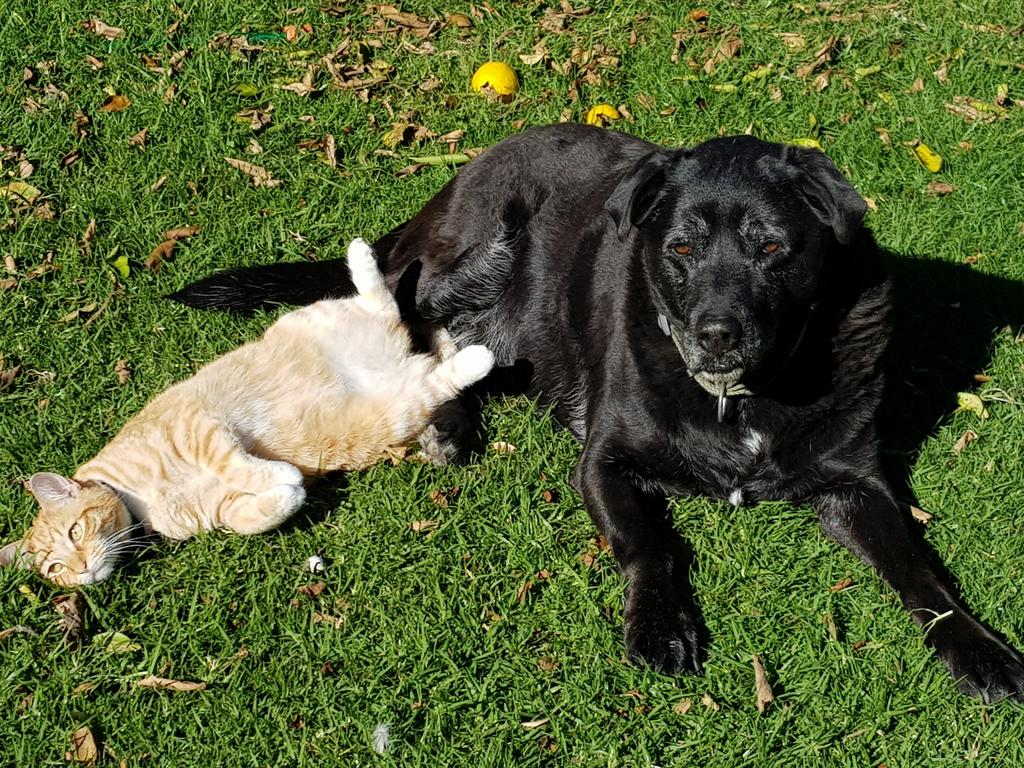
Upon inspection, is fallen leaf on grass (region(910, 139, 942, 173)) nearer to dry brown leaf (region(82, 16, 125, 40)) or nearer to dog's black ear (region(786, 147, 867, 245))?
dog's black ear (region(786, 147, 867, 245))

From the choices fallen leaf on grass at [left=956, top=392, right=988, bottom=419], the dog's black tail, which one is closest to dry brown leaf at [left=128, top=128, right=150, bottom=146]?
the dog's black tail

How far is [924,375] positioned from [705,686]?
1.86 m

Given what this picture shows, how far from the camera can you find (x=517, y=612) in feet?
12.3

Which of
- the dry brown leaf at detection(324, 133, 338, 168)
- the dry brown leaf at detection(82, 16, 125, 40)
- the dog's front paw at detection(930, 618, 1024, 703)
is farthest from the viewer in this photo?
the dry brown leaf at detection(82, 16, 125, 40)

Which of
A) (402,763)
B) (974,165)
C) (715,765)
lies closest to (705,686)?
(715,765)

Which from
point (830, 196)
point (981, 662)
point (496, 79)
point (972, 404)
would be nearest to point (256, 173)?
point (496, 79)

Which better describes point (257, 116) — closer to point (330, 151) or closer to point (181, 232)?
point (330, 151)

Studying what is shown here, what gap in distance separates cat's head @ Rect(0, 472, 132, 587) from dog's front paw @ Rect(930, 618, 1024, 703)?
2.81m

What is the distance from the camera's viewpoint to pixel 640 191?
3799 mm

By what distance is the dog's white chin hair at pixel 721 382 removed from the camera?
367 cm

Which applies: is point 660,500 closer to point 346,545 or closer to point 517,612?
point 517,612

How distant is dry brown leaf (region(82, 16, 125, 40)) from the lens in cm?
622

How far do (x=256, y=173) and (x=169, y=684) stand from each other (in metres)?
2.92

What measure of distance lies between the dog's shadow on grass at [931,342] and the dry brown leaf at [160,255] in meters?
3.30
